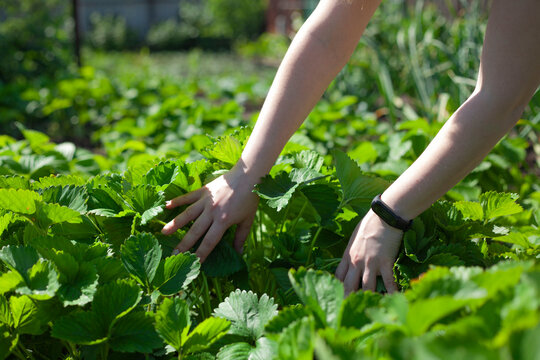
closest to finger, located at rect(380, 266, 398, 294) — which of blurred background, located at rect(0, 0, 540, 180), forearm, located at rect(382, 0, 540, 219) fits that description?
forearm, located at rect(382, 0, 540, 219)

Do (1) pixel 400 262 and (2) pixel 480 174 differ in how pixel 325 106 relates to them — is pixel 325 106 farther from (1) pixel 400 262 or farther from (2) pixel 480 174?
(1) pixel 400 262

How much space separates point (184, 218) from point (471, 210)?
0.63m

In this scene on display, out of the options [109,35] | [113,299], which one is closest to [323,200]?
[113,299]

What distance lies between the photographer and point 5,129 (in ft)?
13.0

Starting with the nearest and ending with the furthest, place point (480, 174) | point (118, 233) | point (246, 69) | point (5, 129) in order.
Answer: point (118, 233)
point (480, 174)
point (5, 129)
point (246, 69)

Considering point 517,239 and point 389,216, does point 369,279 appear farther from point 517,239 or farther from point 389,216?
point 517,239

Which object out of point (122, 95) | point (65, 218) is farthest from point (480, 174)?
point (122, 95)

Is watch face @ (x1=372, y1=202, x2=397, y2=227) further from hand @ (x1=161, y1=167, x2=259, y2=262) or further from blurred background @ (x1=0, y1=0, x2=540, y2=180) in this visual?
blurred background @ (x1=0, y1=0, x2=540, y2=180)

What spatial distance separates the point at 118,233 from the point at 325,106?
85.4 inches

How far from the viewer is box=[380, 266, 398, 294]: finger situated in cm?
101

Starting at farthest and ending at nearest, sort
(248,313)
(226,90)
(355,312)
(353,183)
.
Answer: (226,90) < (353,183) < (248,313) < (355,312)

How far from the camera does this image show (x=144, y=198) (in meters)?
1.08

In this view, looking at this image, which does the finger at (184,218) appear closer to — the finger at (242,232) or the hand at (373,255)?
the finger at (242,232)

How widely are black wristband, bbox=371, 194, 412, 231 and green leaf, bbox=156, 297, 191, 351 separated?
1.36 feet
